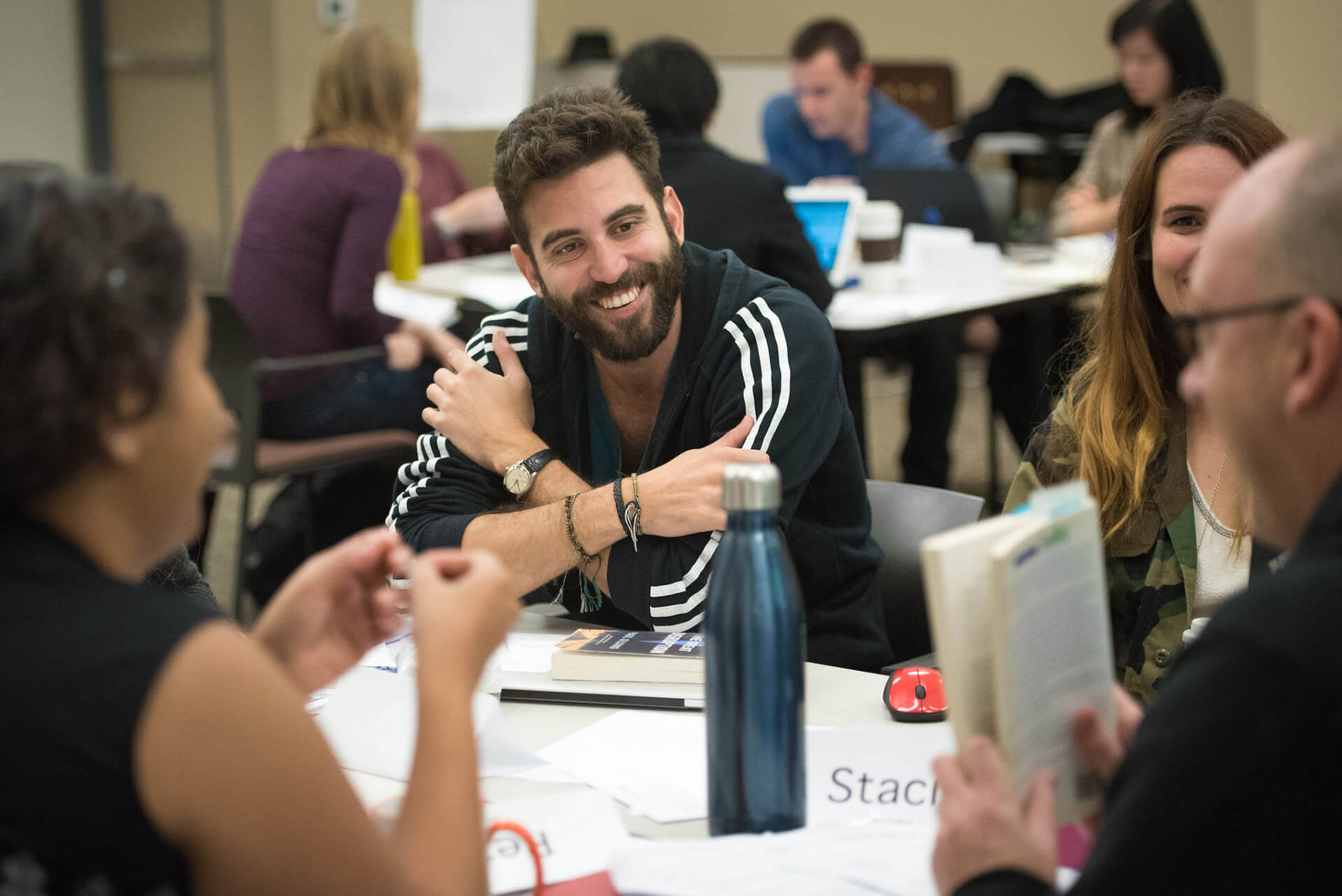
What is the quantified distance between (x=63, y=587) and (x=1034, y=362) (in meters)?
4.03

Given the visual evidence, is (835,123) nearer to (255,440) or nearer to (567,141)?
(255,440)

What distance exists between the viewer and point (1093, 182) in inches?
204

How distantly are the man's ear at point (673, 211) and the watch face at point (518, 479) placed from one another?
0.41 metres

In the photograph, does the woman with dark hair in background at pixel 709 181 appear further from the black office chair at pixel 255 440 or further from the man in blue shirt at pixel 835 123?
the man in blue shirt at pixel 835 123

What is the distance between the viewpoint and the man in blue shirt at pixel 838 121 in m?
5.33

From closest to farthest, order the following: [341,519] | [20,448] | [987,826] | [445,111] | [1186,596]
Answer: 1. [20,448]
2. [987,826]
3. [1186,596]
4. [341,519]
5. [445,111]

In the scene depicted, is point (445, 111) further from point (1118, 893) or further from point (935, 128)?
point (1118, 893)

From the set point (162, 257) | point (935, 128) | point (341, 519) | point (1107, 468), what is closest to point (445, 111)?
point (935, 128)

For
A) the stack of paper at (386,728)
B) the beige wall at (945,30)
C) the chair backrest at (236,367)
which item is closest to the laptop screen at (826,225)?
the chair backrest at (236,367)

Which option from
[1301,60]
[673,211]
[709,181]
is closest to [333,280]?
[709,181]

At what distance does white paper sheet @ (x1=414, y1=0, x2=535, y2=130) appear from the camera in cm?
653

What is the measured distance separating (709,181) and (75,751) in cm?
274

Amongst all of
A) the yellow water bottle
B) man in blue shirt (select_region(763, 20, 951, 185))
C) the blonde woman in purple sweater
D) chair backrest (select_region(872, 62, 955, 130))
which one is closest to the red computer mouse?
the blonde woman in purple sweater

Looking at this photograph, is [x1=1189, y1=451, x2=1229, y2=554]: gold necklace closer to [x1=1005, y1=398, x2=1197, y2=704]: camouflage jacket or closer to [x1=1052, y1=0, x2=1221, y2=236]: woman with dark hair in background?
[x1=1005, y1=398, x2=1197, y2=704]: camouflage jacket
